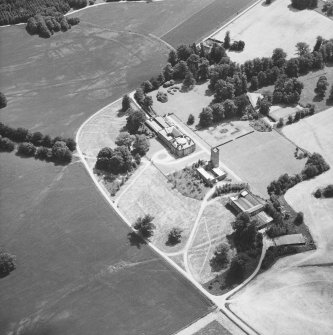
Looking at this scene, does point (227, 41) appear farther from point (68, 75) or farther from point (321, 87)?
point (68, 75)

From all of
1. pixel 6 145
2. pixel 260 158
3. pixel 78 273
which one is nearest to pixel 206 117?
pixel 260 158

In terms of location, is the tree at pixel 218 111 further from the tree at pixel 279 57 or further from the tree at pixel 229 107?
the tree at pixel 279 57

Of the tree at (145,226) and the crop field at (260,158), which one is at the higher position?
the crop field at (260,158)

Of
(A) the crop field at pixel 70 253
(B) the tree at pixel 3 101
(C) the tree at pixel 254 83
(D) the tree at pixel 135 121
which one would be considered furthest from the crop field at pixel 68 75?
(C) the tree at pixel 254 83

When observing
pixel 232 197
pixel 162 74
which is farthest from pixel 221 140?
pixel 162 74

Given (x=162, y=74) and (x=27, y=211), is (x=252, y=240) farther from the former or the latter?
(x=162, y=74)

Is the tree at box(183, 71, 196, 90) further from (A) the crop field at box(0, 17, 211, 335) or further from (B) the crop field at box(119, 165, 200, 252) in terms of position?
(B) the crop field at box(119, 165, 200, 252)
